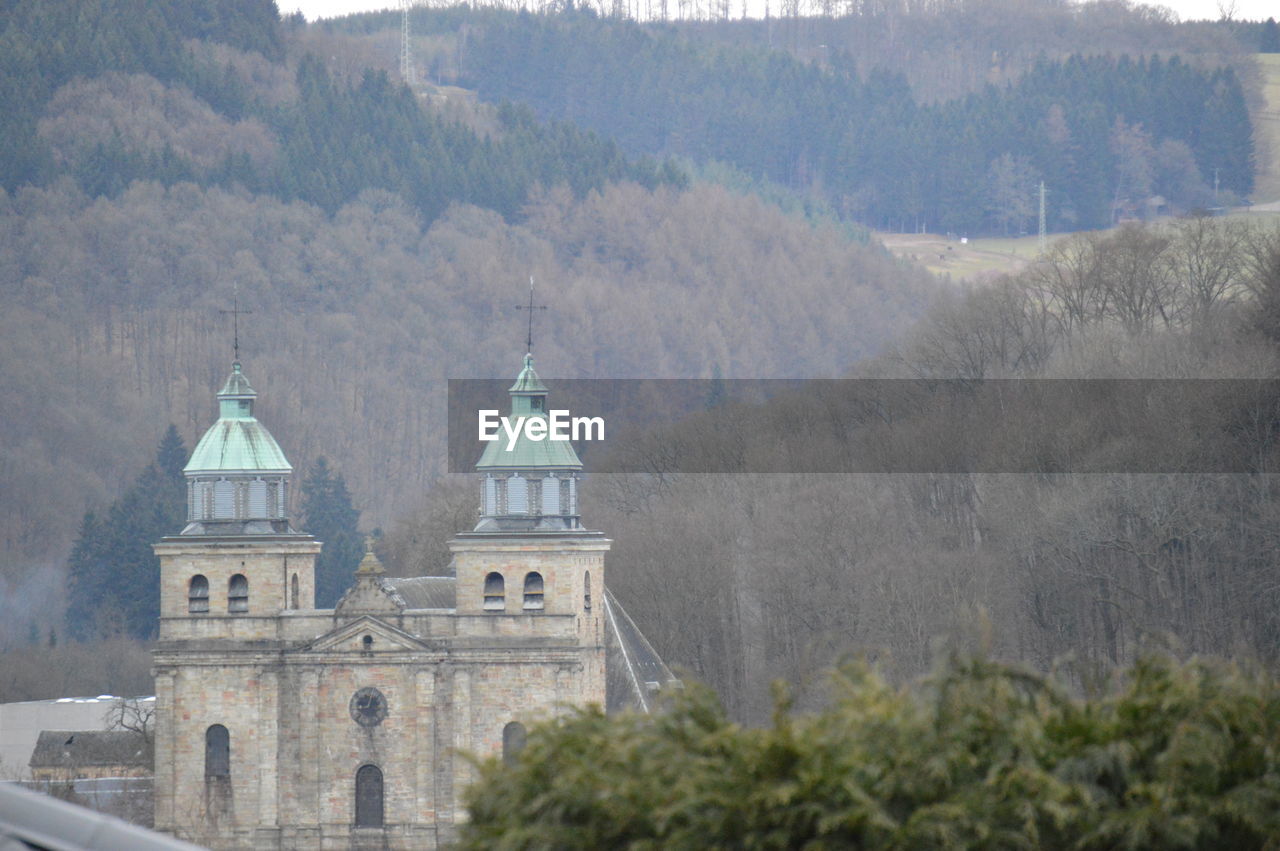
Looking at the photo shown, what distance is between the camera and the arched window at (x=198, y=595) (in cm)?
6969

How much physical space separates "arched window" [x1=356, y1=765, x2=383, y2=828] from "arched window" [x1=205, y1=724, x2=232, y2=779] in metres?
2.96

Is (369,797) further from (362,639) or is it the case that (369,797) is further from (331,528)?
(331,528)

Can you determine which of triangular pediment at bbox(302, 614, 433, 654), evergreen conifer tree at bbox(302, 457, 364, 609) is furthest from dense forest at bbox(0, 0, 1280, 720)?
triangular pediment at bbox(302, 614, 433, 654)

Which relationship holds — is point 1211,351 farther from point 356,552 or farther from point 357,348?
point 357,348

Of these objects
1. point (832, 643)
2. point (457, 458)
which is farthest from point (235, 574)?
point (457, 458)

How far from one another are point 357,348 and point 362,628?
11200 cm

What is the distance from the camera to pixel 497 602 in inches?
2721

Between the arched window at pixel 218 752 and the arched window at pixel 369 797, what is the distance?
2963mm

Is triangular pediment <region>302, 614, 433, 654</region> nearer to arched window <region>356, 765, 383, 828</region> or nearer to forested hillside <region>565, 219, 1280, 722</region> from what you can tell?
arched window <region>356, 765, 383, 828</region>

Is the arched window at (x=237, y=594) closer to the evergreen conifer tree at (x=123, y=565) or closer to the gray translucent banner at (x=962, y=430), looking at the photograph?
the gray translucent banner at (x=962, y=430)

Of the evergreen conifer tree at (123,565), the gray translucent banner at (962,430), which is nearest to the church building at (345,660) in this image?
the gray translucent banner at (962,430)

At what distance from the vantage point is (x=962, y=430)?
9812 centimetres

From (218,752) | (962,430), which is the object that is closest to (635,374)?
(962,430)

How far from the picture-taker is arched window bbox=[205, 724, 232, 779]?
225 feet
